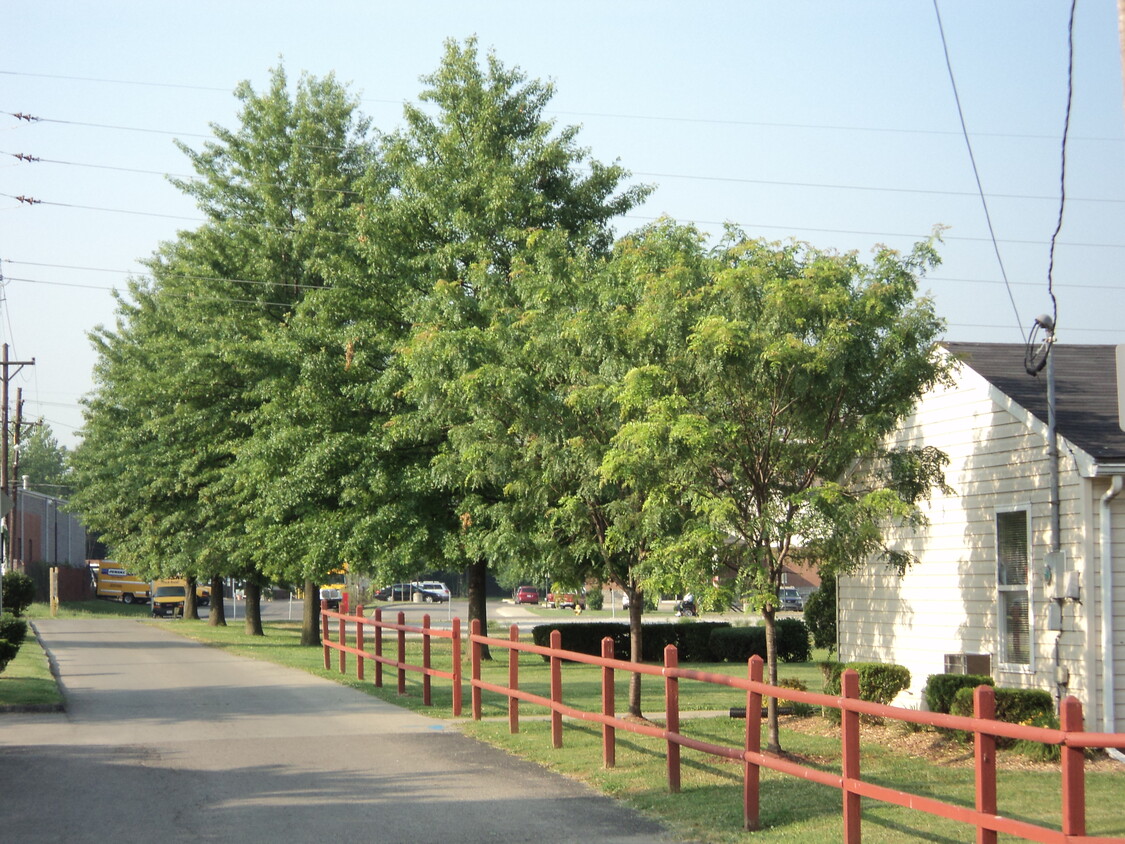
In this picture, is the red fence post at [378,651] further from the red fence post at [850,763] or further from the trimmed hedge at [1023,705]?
the red fence post at [850,763]

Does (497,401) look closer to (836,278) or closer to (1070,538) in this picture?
(836,278)

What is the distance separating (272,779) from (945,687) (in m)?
7.50

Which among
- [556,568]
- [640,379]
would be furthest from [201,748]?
[640,379]

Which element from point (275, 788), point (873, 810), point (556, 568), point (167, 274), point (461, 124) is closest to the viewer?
point (873, 810)

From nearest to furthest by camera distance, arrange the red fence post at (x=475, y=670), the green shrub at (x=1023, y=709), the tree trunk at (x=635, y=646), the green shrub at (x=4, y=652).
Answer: the green shrub at (x=1023, y=709), the red fence post at (x=475, y=670), the tree trunk at (x=635, y=646), the green shrub at (x=4, y=652)

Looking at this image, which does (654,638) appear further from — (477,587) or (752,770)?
(752,770)

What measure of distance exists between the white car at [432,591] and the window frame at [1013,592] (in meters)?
67.9

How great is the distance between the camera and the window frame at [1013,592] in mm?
13844

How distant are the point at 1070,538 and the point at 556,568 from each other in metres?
6.07

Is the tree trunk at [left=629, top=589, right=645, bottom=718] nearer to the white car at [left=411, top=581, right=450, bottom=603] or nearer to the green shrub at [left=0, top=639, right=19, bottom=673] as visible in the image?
the green shrub at [left=0, top=639, right=19, bottom=673]

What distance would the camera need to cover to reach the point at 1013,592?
564 inches

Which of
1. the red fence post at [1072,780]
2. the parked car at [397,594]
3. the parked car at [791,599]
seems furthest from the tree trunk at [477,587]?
the parked car at [397,594]

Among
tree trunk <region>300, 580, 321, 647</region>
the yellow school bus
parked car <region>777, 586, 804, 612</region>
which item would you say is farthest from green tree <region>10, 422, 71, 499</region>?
tree trunk <region>300, 580, 321, 647</region>

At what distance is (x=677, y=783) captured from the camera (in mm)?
10062
